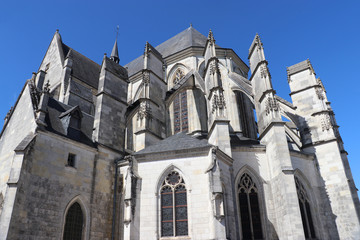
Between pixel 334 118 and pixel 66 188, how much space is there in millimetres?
15305

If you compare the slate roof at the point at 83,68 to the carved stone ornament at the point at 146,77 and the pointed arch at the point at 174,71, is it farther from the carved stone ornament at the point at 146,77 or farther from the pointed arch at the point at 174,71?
the carved stone ornament at the point at 146,77

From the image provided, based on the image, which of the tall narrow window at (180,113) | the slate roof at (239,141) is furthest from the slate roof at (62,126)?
the slate roof at (239,141)

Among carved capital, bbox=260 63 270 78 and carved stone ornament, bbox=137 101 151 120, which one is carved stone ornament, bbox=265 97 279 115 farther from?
carved stone ornament, bbox=137 101 151 120

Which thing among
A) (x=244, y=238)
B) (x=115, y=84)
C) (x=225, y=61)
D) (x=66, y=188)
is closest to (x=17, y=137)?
(x=66, y=188)

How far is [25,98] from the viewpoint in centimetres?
1230

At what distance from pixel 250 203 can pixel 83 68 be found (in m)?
15.9

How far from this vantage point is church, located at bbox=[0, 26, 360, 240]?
984cm

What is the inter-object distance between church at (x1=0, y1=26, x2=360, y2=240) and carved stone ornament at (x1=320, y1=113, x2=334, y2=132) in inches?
2.4

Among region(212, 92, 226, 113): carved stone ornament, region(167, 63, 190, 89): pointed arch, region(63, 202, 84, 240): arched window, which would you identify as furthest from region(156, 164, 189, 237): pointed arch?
region(167, 63, 190, 89): pointed arch

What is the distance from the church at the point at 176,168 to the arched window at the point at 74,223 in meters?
0.04

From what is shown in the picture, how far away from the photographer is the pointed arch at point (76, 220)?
10266mm

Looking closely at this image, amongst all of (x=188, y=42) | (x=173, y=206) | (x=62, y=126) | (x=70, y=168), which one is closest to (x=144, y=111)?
(x=62, y=126)

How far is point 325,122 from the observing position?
46.8 ft

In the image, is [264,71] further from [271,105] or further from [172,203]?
[172,203]
